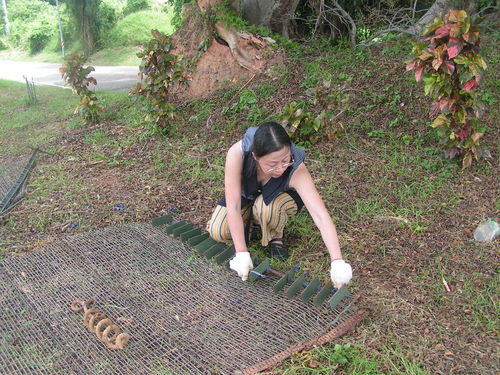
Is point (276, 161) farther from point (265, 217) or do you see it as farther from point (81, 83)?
point (81, 83)

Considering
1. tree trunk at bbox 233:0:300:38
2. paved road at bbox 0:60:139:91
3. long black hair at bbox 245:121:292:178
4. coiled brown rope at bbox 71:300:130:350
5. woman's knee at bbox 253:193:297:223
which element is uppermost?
tree trunk at bbox 233:0:300:38

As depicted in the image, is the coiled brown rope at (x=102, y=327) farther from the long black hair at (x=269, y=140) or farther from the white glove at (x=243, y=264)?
the long black hair at (x=269, y=140)

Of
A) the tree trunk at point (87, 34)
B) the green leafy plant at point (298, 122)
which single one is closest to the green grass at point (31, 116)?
the green leafy plant at point (298, 122)

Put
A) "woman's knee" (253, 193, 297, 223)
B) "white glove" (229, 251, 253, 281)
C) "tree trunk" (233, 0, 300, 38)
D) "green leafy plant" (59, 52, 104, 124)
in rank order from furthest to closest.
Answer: "tree trunk" (233, 0, 300, 38), "green leafy plant" (59, 52, 104, 124), "woman's knee" (253, 193, 297, 223), "white glove" (229, 251, 253, 281)

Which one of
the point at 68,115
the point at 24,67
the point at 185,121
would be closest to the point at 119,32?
the point at 24,67

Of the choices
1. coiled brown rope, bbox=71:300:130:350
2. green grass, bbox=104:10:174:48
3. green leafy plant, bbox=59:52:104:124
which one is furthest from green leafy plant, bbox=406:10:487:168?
green grass, bbox=104:10:174:48

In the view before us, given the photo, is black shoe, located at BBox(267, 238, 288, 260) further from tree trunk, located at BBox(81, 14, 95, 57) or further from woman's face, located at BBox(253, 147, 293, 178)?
tree trunk, located at BBox(81, 14, 95, 57)

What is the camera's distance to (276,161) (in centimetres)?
193

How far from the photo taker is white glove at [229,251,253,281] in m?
2.07

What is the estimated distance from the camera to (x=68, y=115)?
5613 millimetres

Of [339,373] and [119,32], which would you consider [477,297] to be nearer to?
[339,373]

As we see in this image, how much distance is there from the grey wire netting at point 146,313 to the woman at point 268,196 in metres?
0.18

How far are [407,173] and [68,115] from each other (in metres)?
4.18

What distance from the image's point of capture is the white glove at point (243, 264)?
2.07 m
